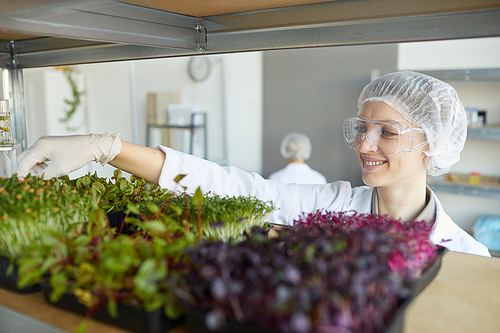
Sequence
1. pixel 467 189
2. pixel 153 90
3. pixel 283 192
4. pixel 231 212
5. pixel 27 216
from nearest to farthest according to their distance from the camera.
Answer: pixel 27 216, pixel 231 212, pixel 283 192, pixel 467 189, pixel 153 90

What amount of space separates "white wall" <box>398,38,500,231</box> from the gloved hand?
12.2 ft

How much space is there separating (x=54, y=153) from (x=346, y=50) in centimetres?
422

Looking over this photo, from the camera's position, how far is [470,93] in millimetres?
4117

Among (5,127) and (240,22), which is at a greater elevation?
(240,22)

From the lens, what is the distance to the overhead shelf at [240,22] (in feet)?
2.89

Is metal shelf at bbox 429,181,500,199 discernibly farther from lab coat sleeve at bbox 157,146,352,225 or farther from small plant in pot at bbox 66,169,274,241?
small plant in pot at bbox 66,169,274,241

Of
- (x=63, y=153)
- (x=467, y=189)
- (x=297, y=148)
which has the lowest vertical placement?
(x=467, y=189)

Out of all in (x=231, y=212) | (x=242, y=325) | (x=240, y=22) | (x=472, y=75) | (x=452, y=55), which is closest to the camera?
(x=242, y=325)

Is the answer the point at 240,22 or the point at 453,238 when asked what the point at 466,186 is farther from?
the point at 240,22

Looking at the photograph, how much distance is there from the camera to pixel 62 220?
0.85m

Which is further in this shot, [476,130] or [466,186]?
[466,186]

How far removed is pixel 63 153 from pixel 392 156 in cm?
116

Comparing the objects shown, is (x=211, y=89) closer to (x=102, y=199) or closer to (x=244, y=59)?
(x=244, y=59)

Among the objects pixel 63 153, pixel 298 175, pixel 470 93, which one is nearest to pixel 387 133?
pixel 63 153
